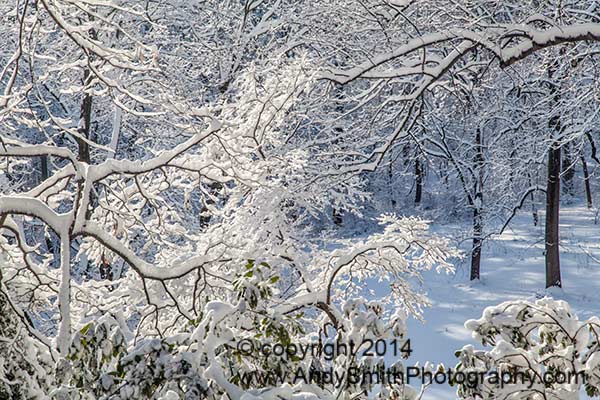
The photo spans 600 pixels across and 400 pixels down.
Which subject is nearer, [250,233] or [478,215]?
[250,233]

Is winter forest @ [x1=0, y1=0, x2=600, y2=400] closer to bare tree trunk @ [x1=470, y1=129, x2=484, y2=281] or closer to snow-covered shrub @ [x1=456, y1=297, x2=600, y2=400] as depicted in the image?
snow-covered shrub @ [x1=456, y1=297, x2=600, y2=400]

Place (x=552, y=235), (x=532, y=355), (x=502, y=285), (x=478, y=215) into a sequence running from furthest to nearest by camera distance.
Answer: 1. (x=502, y=285)
2. (x=478, y=215)
3. (x=552, y=235)
4. (x=532, y=355)

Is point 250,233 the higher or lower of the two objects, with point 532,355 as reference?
higher

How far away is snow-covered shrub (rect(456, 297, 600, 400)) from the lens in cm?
279

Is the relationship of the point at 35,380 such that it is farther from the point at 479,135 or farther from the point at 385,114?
the point at 479,135

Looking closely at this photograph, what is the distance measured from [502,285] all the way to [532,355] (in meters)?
14.3

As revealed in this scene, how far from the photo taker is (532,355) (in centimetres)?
296

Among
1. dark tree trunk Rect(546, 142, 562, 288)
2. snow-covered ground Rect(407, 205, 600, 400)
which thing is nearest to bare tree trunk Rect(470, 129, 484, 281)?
snow-covered ground Rect(407, 205, 600, 400)


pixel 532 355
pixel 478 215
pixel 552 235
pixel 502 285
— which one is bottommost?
pixel 502 285

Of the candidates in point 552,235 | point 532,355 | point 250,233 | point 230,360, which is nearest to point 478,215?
point 552,235

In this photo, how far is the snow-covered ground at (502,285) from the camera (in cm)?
1338

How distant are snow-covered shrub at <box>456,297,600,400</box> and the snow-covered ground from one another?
7726 mm

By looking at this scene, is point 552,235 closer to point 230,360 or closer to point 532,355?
point 532,355

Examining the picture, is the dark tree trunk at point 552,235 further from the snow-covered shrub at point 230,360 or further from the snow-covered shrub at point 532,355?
the snow-covered shrub at point 230,360
